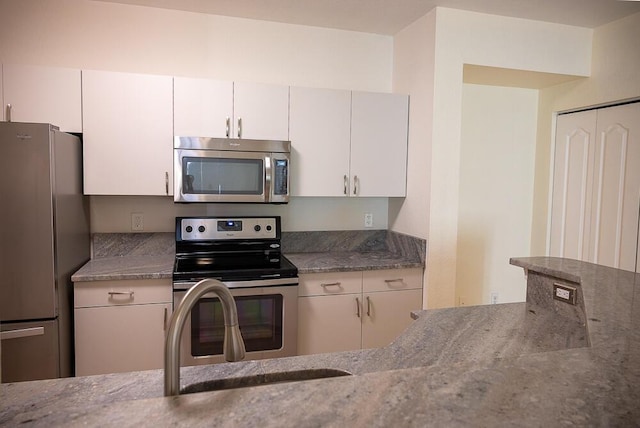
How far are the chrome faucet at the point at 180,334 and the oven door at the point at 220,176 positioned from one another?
187 cm

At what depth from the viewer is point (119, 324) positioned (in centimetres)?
238

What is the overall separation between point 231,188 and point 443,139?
142 cm

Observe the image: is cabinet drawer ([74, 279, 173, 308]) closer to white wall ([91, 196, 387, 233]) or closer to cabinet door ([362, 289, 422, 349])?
white wall ([91, 196, 387, 233])

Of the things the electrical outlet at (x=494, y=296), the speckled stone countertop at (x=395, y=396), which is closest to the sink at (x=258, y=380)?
the speckled stone countertop at (x=395, y=396)

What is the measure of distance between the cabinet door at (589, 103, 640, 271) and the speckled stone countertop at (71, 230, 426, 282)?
134cm

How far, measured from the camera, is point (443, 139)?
280cm

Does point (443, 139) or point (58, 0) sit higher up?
point (58, 0)

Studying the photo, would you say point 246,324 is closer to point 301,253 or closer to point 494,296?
point 301,253

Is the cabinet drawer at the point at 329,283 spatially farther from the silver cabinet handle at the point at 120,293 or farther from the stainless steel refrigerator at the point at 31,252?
the stainless steel refrigerator at the point at 31,252

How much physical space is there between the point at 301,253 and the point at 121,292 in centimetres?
128

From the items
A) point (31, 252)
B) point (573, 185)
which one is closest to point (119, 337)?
point (31, 252)

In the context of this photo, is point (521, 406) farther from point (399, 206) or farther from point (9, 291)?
point (399, 206)

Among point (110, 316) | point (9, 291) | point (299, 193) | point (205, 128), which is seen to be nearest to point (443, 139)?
point (299, 193)

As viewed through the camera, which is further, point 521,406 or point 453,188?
point 453,188
